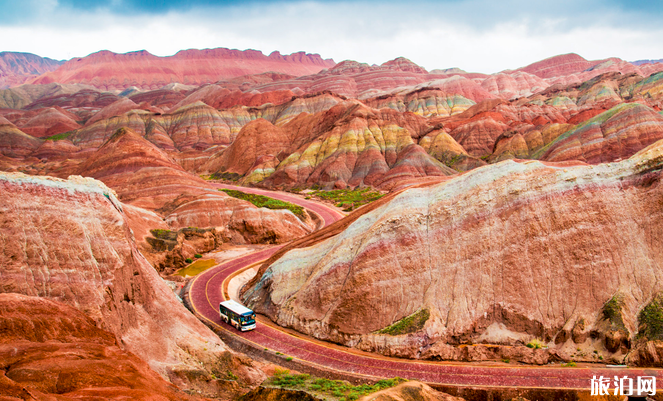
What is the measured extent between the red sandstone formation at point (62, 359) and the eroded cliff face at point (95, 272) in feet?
5.74

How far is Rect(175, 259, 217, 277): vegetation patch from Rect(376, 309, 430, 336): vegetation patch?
25260 mm

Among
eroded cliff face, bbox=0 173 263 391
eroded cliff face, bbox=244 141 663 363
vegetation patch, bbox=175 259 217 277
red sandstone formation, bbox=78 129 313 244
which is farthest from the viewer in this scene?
red sandstone formation, bbox=78 129 313 244

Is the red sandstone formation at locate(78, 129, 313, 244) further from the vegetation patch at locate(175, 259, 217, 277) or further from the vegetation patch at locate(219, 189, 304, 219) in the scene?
the vegetation patch at locate(175, 259, 217, 277)

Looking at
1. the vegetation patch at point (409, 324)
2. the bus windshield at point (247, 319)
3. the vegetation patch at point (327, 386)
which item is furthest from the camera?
the bus windshield at point (247, 319)

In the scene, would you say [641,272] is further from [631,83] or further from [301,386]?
[631,83]

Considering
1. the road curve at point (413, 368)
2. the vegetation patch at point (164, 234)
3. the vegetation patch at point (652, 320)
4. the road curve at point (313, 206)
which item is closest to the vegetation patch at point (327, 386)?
the road curve at point (413, 368)

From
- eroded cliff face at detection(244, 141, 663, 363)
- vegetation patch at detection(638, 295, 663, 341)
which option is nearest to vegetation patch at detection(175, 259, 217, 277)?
eroded cliff face at detection(244, 141, 663, 363)

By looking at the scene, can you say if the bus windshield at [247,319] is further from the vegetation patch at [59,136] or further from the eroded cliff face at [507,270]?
the vegetation patch at [59,136]

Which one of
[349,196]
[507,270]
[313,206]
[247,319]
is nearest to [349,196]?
[349,196]

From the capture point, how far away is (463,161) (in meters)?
104

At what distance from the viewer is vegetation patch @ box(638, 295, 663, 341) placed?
67.1ft

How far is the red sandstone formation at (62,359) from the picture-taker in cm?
1163

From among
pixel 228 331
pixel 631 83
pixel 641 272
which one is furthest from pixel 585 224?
pixel 631 83

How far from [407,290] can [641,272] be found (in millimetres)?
12850
